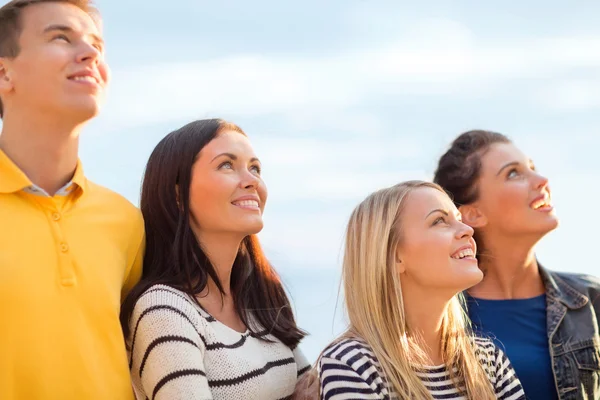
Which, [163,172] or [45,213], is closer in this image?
[45,213]

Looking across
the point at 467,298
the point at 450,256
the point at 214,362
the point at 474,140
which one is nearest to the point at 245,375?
the point at 214,362

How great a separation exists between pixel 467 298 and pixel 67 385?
2500 millimetres

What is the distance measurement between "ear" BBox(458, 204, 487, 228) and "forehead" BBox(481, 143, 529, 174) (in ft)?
0.79

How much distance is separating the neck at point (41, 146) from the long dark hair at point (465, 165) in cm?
244

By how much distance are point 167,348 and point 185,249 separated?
1.99 ft

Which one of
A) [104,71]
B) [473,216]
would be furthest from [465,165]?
[104,71]

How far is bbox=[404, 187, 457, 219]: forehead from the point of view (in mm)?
4145

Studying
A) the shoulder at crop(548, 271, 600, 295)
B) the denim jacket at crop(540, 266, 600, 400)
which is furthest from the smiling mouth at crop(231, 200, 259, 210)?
the shoulder at crop(548, 271, 600, 295)

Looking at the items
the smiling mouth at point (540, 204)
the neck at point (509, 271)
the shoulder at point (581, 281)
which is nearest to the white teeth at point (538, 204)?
the smiling mouth at point (540, 204)

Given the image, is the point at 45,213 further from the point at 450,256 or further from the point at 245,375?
the point at 450,256

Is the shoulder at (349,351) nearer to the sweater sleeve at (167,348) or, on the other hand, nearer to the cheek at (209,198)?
the sweater sleeve at (167,348)

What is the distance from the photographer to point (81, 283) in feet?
12.2

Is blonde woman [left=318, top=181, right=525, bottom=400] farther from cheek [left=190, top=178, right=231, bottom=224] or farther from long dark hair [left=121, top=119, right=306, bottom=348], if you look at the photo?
cheek [left=190, top=178, right=231, bottom=224]

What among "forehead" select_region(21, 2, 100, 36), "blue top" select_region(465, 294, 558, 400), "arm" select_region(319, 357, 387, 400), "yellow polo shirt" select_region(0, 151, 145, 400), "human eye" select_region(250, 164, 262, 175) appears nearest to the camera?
"yellow polo shirt" select_region(0, 151, 145, 400)
